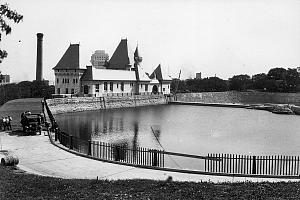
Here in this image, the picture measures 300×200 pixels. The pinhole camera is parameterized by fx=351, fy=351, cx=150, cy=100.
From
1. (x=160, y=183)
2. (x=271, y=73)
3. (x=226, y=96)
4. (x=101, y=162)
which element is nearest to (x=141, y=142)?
(x=101, y=162)

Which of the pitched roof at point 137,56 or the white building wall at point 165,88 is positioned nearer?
the pitched roof at point 137,56

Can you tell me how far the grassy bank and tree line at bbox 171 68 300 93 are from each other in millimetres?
107506

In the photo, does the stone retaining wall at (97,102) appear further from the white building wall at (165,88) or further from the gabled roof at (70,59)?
the gabled roof at (70,59)

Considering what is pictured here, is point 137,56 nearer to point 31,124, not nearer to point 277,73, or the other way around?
point 277,73

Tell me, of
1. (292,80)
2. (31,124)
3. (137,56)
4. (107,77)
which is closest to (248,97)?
(292,80)

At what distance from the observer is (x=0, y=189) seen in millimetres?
10617

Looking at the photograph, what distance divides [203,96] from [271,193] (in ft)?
333

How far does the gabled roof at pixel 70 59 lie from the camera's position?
2790 inches

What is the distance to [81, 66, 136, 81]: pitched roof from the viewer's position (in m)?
71.1

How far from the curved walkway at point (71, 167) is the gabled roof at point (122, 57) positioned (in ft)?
219

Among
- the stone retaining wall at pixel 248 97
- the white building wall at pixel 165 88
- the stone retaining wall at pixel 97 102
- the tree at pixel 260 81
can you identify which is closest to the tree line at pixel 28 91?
the stone retaining wall at pixel 97 102

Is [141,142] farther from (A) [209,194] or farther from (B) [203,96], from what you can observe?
(B) [203,96]

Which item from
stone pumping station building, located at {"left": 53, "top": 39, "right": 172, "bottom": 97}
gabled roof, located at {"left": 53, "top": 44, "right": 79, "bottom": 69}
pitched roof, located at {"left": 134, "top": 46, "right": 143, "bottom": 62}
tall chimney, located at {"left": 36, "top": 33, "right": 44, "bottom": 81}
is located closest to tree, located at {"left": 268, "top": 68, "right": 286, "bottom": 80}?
stone pumping station building, located at {"left": 53, "top": 39, "right": 172, "bottom": 97}

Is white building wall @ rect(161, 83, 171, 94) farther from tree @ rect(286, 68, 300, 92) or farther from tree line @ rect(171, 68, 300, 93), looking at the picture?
tree @ rect(286, 68, 300, 92)
